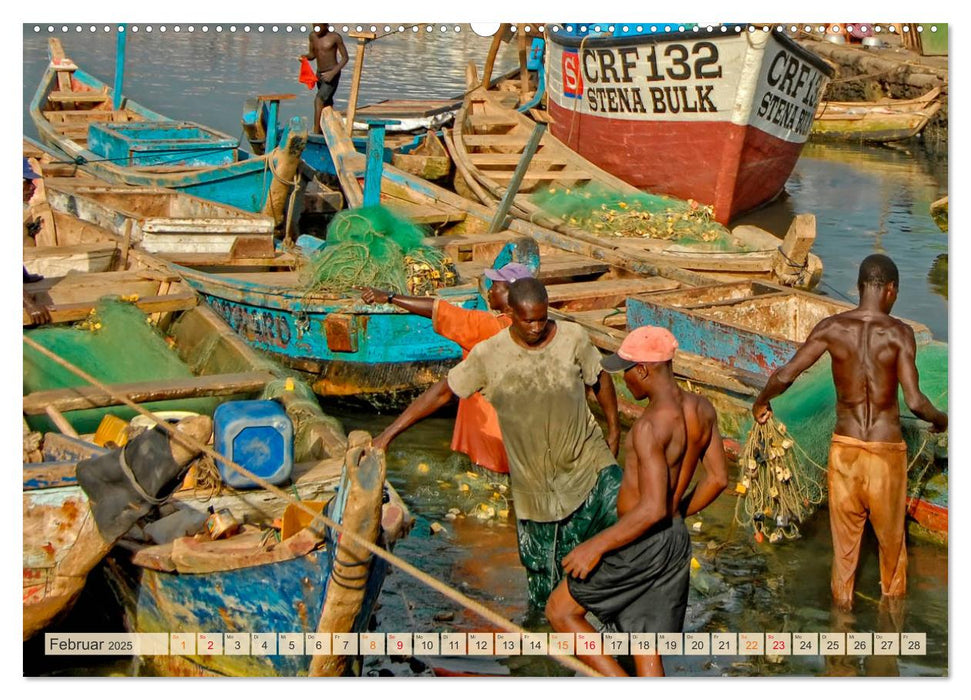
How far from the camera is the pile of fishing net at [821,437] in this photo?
293 inches

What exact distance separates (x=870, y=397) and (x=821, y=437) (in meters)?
1.33

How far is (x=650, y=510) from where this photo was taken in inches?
184

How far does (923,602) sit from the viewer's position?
7.06 metres

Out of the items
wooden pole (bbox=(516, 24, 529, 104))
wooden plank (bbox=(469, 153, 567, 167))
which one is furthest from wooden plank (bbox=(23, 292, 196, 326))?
wooden pole (bbox=(516, 24, 529, 104))

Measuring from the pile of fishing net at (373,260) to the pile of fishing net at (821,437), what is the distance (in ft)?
11.2

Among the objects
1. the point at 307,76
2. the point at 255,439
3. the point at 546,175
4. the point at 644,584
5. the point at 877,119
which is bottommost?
the point at 644,584

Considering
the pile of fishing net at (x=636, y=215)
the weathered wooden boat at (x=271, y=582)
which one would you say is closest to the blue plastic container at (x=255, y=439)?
the weathered wooden boat at (x=271, y=582)

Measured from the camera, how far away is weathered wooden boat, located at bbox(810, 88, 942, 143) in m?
27.7

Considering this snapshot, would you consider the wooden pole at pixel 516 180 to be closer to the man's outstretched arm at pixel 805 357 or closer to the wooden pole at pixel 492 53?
the man's outstretched arm at pixel 805 357

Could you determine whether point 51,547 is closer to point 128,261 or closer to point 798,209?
point 128,261

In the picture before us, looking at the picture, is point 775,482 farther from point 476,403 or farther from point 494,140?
point 494,140

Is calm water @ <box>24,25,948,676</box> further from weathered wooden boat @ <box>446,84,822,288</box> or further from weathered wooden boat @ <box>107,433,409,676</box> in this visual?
weathered wooden boat @ <box>446,84,822,288</box>

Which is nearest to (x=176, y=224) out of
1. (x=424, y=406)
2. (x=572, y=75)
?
(x=424, y=406)

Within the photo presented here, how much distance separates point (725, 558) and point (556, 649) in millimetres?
2968
